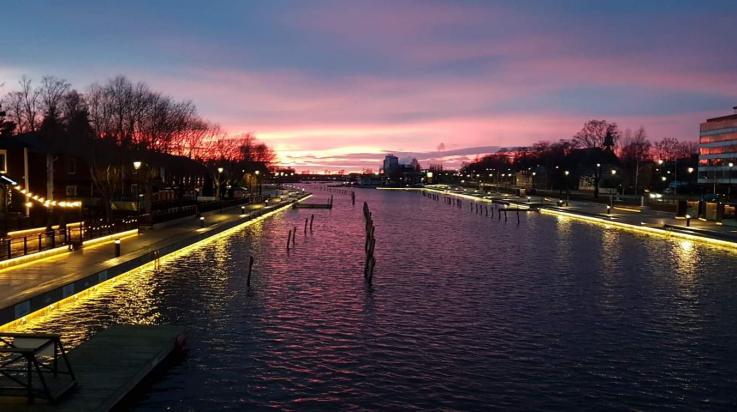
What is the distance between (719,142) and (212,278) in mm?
191751

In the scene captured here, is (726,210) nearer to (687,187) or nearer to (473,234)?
(473,234)

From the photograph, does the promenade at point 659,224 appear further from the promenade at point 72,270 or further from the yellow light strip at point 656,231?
the promenade at point 72,270

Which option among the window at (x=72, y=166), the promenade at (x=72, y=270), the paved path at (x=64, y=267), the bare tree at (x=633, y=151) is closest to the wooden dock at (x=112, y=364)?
the promenade at (x=72, y=270)

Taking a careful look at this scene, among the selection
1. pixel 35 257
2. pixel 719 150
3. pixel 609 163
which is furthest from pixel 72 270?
pixel 719 150

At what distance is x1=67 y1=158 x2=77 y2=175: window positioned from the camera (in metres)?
65.7

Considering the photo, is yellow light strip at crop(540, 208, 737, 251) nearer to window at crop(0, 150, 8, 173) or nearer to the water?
the water

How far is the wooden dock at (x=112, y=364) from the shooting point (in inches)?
520

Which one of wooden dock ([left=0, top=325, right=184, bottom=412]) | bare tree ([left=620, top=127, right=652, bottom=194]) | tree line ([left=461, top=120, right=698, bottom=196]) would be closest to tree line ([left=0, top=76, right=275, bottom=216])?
wooden dock ([left=0, top=325, right=184, bottom=412])

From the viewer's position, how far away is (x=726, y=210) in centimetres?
6178

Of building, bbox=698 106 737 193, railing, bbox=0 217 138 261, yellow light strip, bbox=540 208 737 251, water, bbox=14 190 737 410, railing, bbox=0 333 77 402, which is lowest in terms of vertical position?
water, bbox=14 190 737 410

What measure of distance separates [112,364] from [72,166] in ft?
188

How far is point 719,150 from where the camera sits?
602ft

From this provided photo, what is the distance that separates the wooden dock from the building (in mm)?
185555

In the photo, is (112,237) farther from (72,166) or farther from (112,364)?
(72,166)
